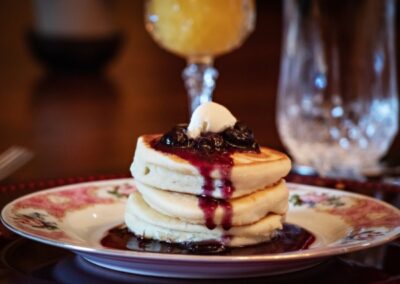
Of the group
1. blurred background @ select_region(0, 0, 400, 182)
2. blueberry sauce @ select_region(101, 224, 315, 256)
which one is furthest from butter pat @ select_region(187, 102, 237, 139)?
blurred background @ select_region(0, 0, 400, 182)

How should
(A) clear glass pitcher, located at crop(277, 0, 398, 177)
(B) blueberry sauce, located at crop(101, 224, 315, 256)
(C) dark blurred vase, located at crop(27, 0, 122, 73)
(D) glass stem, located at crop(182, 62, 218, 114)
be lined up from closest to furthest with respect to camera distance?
(B) blueberry sauce, located at crop(101, 224, 315, 256) < (A) clear glass pitcher, located at crop(277, 0, 398, 177) < (D) glass stem, located at crop(182, 62, 218, 114) < (C) dark blurred vase, located at crop(27, 0, 122, 73)

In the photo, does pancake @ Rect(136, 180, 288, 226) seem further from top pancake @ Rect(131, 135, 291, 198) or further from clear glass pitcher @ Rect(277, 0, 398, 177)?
clear glass pitcher @ Rect(277, 0, 398, 177)

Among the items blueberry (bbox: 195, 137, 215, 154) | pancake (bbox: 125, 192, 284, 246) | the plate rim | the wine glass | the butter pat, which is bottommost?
pancake (bbox: 125, 192, 284, 246)

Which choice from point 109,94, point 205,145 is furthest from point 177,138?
point 109,94

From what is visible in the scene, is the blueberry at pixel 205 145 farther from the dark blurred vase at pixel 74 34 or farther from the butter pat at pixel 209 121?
the dark blurred vase at pixel 74 34

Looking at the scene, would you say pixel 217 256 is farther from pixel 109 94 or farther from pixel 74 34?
pixel 74 34

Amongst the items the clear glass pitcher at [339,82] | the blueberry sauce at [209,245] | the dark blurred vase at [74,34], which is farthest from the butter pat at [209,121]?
the dark blurred vase at [74,34]

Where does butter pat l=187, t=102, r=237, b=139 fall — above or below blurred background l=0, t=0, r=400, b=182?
above
